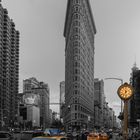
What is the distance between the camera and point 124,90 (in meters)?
12.5

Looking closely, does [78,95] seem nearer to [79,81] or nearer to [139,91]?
[79,81]

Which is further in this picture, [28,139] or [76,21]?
[76,21]

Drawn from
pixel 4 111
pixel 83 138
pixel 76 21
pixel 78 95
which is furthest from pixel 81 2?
pixel 83 138

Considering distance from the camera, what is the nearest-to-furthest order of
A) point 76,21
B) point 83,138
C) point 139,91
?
point 83,138 → point 139,91 → point 76,21

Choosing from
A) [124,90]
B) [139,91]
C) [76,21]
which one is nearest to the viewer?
[124,90]

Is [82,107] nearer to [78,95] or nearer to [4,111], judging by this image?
[78,95]

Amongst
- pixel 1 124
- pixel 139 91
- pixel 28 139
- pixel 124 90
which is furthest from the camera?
pixel 1 124

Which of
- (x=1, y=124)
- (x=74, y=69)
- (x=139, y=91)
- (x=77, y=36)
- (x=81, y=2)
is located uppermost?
(x=81, y=2)

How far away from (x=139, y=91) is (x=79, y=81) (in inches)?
2068

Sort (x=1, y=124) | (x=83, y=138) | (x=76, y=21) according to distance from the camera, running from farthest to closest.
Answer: (x=76, y=21)
(x=1, y=124)
(x=83, y=138)

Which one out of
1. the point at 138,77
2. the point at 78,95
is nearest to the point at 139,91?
the point at 138,77

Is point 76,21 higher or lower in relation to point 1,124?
higher

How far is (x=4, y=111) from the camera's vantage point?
19462cm

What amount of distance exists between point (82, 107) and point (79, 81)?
1372 cm
